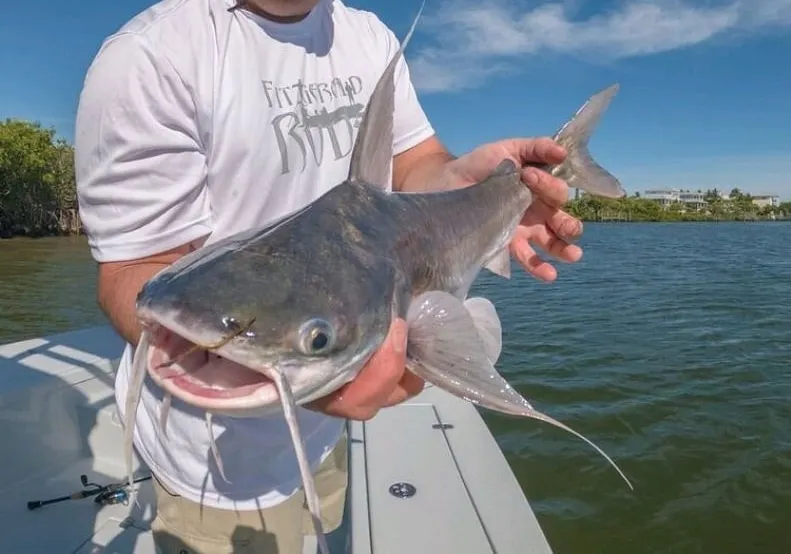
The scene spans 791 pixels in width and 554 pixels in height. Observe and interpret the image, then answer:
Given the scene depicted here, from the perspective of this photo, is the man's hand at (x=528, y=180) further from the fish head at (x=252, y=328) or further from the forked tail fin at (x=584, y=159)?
the fish head at (x=252, y=328)

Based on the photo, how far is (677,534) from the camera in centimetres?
511

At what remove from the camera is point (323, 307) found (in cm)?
→ 119

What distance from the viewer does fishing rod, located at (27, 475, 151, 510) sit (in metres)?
3.15

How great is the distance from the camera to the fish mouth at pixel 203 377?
1.03 metres

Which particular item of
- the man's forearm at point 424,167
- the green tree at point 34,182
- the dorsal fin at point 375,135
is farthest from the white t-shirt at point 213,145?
the green tree at point 34,182

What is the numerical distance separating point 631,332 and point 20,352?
9205mm

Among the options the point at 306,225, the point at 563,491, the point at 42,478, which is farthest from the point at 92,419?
the point at 563,491

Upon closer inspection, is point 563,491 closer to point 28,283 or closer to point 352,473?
point 352,473

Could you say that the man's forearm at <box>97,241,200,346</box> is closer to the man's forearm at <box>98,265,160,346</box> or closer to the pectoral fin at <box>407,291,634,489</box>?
the man's forearm at <box>98,265,160,346</box>

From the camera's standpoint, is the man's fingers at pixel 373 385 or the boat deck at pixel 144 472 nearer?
the man's fingers at pixel 373 385

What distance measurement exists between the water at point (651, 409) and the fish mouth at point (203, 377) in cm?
456

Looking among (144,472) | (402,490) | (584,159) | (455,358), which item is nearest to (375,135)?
(455,358)

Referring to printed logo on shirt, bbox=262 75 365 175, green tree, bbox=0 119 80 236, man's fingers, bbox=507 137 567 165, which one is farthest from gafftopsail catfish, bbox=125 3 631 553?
green tree, bbox=0 119 80 236

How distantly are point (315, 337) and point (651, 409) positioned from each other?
6.92m
